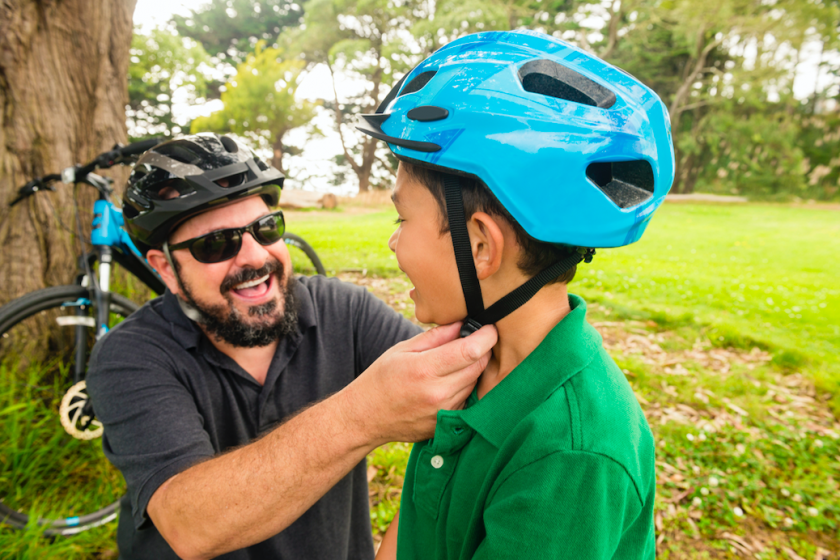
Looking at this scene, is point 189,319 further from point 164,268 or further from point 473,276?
point 473,276

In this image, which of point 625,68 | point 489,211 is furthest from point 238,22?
point 489,211

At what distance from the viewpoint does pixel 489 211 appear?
136 cm

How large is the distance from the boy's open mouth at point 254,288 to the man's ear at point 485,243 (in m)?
1.42

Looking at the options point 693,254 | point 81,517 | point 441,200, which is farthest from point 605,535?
point 693,254

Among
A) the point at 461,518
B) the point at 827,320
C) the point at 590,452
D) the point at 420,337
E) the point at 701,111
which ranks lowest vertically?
the point at 827,320

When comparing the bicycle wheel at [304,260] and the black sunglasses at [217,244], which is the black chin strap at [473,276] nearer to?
the black sunglasses at [217,244]

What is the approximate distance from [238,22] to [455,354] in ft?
129

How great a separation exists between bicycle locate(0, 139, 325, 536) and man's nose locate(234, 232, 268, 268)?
129 centimetres

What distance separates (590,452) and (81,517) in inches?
143

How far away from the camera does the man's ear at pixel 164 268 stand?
2.35 metres

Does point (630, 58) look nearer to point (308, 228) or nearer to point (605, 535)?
point (308, 228)

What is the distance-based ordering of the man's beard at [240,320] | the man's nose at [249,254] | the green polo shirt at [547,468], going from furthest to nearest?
1. the man's nose at [249,254]
2. the man's beard at [240,320]
3. the green polo shirt at [547,468]

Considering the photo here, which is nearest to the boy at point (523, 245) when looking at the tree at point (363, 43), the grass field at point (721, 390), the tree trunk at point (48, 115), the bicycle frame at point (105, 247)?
the grass field at point (721, 390)

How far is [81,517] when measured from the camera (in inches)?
121
